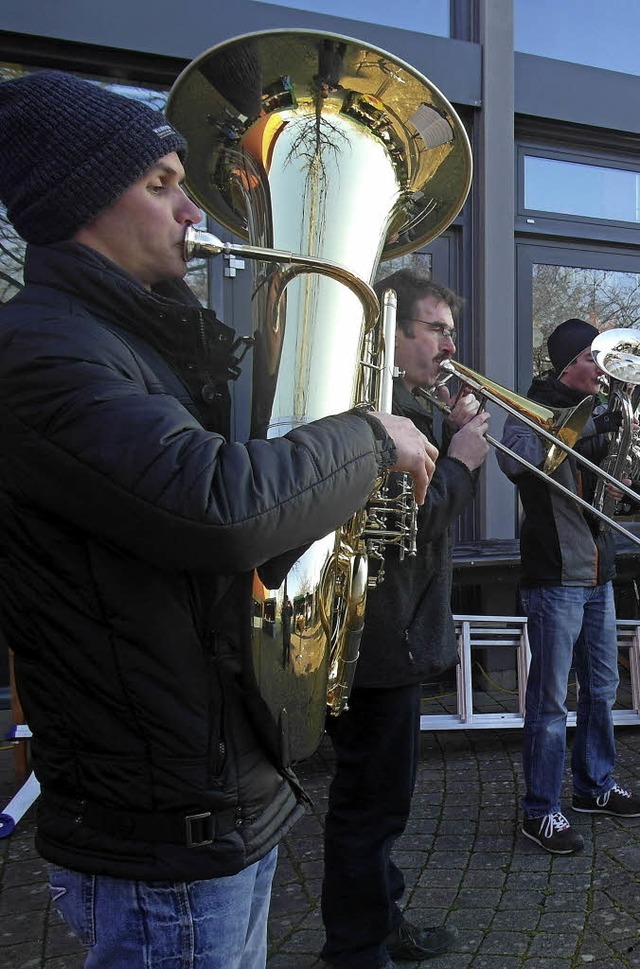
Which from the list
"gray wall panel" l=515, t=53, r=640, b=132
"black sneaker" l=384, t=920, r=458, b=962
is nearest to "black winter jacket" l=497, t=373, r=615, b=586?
"black sneaker" l=384, t=920, r=458, b=962

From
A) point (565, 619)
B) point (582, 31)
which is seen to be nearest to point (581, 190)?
point (582, 31)

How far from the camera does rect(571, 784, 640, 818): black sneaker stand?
328 centimetres

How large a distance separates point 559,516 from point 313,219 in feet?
6.14

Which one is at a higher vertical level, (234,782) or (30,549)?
(30,549)

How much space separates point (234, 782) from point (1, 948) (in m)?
1.94

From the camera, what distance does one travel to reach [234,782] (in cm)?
117

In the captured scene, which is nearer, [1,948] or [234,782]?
[234,782]

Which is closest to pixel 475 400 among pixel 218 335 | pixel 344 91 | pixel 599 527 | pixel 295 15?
pixel 599 527

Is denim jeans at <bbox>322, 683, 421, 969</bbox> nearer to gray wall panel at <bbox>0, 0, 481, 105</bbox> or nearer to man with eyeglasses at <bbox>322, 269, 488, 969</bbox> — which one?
man with eyeglasses at <bbox>322, 269, 488, 969</bbox>

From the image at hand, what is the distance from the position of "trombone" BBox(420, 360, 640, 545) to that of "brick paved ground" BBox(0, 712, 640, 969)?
119cm

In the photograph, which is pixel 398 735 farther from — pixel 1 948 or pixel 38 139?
pixel 38 139

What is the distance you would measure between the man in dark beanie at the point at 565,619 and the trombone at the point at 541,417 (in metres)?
0.12

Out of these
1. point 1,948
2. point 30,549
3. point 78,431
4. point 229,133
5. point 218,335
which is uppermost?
point 229,133

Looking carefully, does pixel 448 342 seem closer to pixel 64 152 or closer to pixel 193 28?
pixel 64 152
